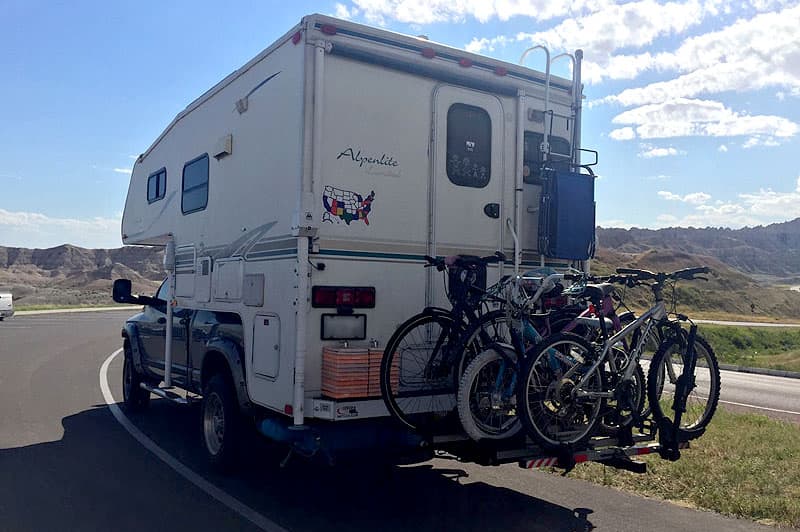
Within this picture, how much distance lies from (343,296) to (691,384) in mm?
2574

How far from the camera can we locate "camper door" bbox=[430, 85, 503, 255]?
20.0 feet

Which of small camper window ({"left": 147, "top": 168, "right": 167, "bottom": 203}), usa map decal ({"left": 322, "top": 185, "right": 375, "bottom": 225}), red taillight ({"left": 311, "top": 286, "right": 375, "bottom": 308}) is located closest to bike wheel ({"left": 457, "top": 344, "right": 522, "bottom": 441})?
red taillight ({"left": 311, "top": 286, "right": 375, "bottom": 308})

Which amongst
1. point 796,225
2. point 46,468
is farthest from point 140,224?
point 796,225

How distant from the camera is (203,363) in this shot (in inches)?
275

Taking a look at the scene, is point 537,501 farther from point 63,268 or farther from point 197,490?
point 63,268

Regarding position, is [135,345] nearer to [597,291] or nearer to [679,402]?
[597,291]

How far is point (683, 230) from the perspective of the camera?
14975 centimetres

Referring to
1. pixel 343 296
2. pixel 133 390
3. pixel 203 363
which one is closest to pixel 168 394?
pixel 203 363

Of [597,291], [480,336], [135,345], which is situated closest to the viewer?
[597,291]

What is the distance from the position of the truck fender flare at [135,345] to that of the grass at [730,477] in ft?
17.4

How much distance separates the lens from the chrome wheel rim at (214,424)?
663cm

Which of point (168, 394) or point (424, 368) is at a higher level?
point (424, 368)

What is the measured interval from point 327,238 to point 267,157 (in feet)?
3.24

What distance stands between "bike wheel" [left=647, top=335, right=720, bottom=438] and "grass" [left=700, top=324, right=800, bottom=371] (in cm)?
2109
